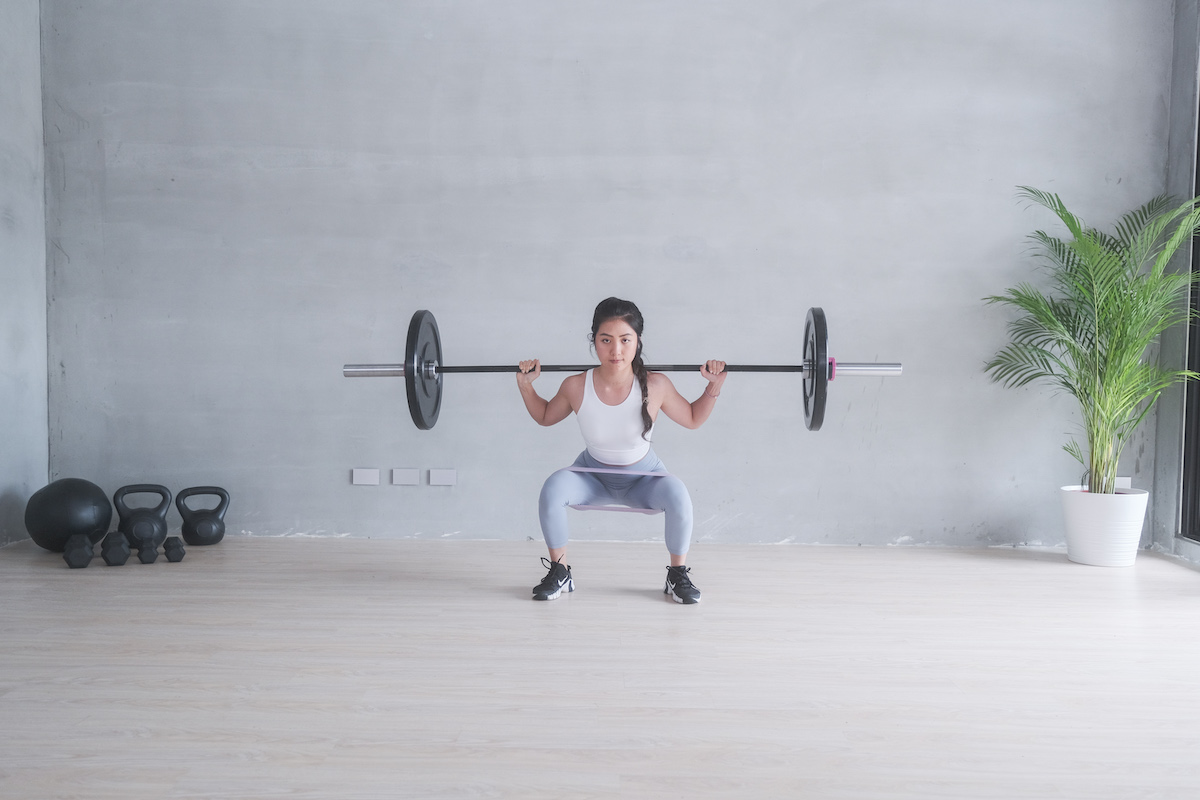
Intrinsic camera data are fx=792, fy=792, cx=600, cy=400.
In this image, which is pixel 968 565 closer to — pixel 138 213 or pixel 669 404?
pixel 669 404

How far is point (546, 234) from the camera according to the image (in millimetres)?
3373

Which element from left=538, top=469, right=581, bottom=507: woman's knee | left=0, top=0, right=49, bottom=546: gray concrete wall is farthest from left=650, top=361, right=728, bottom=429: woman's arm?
left=0, top=0, right=49, bottom=546: gray concrete wall

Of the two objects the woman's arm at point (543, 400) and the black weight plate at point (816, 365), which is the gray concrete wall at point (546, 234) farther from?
the black weight plate at point (816, 365)

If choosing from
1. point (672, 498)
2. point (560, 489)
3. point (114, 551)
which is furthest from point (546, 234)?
point (114, 551)

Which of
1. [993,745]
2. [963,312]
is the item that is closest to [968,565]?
[963,312]

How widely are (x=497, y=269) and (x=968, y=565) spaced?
2217 millimetres

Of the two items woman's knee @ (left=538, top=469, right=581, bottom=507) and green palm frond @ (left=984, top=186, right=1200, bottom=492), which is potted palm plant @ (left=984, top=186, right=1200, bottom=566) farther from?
woman's knee @ (left=538, top=469, right=581, bottom=507)

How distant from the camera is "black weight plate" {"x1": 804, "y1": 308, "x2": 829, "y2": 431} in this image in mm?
2217

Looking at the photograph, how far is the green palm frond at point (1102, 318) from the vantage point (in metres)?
2.92

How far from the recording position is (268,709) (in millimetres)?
1601

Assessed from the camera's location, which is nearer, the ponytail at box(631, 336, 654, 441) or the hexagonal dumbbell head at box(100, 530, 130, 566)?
the ponytail at box(631, 336, 654, 441)

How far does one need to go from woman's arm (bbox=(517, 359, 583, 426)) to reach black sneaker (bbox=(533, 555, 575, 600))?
0.47m

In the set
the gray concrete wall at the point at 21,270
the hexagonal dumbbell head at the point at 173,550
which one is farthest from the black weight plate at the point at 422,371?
the gray concrete wall at the point at 21,270

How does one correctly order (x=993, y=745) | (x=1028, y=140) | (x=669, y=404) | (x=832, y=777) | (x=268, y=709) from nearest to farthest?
(x=832, y=777), (x=993, y=745), (x=268, y=709), (x=669, y=404), (x=1028, y=140)
